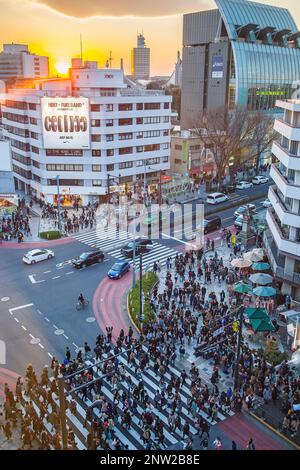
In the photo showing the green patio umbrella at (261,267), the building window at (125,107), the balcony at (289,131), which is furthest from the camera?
the building window at (125,107)

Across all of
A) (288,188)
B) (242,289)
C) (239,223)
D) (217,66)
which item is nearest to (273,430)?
(242,289)

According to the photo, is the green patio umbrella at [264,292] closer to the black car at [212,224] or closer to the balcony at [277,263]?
the balcony at [277,263]

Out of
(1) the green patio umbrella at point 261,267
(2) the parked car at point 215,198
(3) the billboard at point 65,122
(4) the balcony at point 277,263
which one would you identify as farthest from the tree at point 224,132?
(1) the green patio umbrella at point 261,267

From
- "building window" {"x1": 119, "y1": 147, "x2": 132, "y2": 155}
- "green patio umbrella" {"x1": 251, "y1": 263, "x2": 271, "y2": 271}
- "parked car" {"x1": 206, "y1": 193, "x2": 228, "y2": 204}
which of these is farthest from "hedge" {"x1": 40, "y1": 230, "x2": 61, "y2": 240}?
"green patio umbrella" {"x1": 251, "y1": 263, "x2": 271, "y2": 271}

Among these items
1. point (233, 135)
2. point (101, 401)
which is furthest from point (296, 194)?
point (233, 135)
